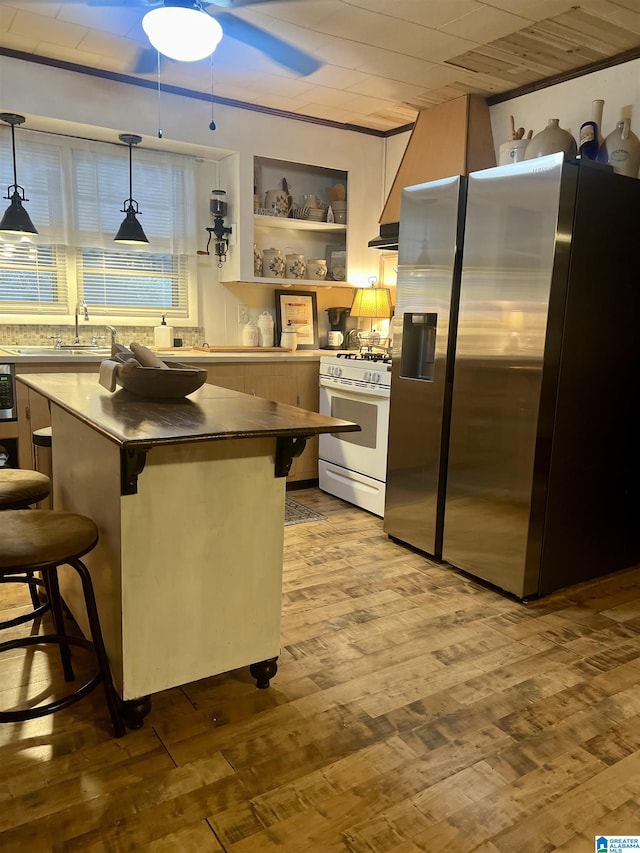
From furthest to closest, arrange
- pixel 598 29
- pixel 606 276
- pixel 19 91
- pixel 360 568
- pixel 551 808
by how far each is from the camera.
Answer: pixel 19 91, pixel 360 568, pixel 598 29, pixel 606 276, pixel 551 808

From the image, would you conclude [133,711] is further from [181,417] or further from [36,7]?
[36,7]

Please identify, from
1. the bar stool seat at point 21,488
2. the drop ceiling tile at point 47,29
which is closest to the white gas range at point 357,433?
the bar stool seat at point 21,488

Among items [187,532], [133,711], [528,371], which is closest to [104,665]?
[133,711]

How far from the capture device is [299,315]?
4.68 m

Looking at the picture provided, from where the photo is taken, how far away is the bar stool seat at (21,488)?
207 centimetres

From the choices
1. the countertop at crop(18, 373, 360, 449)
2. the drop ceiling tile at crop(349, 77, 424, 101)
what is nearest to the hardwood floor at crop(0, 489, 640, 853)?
the countertop at crop(18, 373, 360, 449)

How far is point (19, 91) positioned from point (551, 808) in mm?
3985

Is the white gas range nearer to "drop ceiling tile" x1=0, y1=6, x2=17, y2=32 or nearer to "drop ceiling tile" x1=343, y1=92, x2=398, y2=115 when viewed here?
"drop ceiling tile" x1=343, y1=92, x2=398, y2=115

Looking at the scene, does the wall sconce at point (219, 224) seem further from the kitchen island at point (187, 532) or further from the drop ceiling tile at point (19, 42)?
the kitchen island at point (187, 532)

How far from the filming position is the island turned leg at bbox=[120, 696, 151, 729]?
5.83ft

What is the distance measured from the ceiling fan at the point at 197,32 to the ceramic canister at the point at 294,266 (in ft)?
4.43

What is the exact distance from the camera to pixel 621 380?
2.82 m

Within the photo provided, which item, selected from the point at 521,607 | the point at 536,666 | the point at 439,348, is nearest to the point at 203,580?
the point at 536,666

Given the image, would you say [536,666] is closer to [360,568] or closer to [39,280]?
[360,568]
